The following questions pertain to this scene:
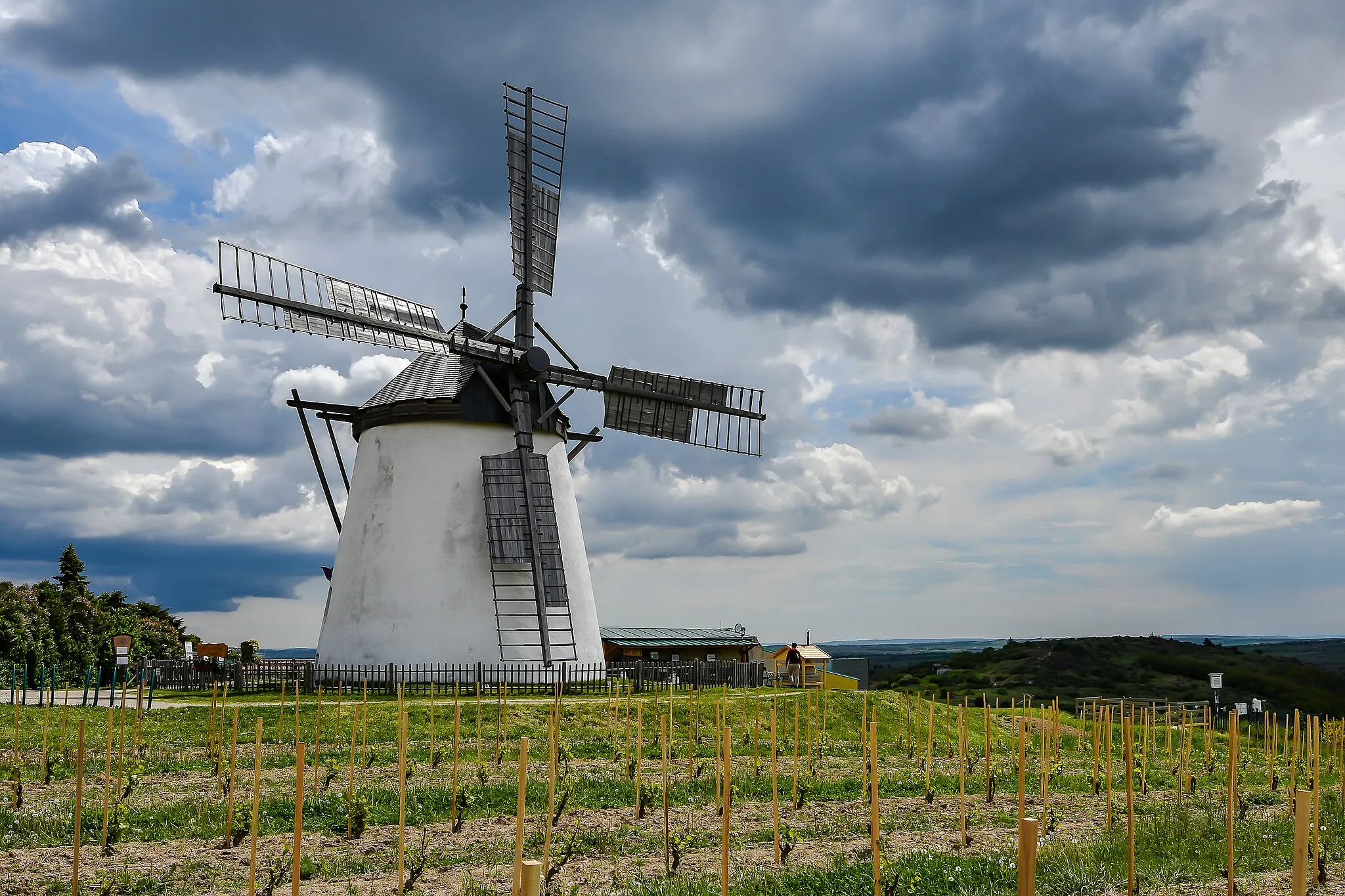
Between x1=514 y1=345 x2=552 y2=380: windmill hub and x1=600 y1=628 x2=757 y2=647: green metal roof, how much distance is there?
17279 mm

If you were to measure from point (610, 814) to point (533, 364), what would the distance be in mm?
16515

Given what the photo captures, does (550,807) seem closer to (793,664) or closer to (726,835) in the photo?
(726,835)

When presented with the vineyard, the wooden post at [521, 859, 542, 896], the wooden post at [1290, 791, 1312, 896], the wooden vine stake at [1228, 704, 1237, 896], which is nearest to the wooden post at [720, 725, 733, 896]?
the vineyard

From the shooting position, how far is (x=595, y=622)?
91.4 feet

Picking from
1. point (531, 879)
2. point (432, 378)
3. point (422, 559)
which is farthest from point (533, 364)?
point (531, 879)

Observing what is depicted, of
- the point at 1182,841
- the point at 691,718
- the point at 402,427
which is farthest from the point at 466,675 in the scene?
the point at 1182,841

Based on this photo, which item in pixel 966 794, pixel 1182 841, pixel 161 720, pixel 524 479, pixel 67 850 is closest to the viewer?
pixel 67 850

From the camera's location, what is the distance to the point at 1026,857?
5406 mm

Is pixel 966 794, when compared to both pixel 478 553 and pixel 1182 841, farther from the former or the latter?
pixel 478 553

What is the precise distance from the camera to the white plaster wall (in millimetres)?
25391

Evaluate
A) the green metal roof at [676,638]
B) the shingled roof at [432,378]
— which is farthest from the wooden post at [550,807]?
the green metal roof at [676,638]

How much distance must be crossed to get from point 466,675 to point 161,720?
6.91 m

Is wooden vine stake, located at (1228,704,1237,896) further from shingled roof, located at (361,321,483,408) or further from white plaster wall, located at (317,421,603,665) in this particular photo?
shingled roof, located at (361,321,483,408)

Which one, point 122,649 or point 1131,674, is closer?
point 122,649
